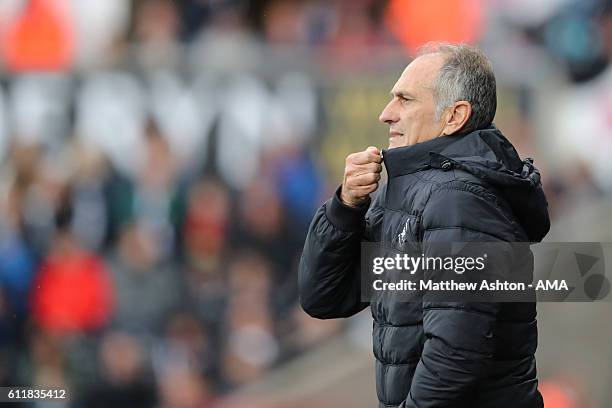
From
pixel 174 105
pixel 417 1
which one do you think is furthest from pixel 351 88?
pixel 174 105

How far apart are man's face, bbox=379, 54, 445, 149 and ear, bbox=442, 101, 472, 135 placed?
14mm

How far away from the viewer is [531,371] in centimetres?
210

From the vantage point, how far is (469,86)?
2.13 m

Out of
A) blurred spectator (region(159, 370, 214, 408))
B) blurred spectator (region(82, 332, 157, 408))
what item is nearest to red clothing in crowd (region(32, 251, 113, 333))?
blurred spectator (region(82, 332, 157, 408))

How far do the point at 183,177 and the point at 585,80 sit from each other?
2.21 metres

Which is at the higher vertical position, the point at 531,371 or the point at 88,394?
the point at 531,371

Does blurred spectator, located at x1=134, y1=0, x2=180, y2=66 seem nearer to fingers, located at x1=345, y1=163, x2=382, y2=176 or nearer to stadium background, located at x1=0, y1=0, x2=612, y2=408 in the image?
stadium background, located at x1=0, y1=0, x2=612, y2=408

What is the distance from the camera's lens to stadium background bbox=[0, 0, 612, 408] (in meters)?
5.64

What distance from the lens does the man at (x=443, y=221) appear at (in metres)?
1.92

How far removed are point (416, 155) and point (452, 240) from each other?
0.25 metres

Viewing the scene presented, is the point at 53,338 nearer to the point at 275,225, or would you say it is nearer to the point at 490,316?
the point at 275,225

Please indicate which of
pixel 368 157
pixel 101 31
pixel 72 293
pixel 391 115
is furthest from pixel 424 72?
pixel 101 31

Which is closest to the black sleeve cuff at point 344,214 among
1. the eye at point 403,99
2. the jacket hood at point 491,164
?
the jacket hood at point 491,164

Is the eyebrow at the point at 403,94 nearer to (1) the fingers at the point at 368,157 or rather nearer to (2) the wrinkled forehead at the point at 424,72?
(2) the wrinkled forehead at the point at 424,72
